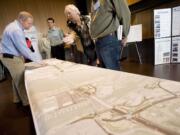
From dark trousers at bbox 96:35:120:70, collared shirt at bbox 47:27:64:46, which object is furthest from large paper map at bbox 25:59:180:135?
collared shirt at bbox 47:27:64:46

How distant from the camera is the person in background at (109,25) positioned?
1365 millimetres

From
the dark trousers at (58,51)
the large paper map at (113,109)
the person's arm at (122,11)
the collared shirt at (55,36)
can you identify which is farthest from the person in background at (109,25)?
the dark trousers at (58,51)

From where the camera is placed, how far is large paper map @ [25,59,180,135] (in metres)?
0.40

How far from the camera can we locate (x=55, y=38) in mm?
4543

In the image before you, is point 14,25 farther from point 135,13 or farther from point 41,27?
point 41,27

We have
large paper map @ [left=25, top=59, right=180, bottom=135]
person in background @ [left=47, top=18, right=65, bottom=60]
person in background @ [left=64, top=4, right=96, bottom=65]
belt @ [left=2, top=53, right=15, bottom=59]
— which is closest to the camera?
large paper map @ [left=25, top=59, right=180, bottom=135]

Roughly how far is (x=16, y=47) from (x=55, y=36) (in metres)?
2.43

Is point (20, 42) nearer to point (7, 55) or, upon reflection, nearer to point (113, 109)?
point (7, 55)

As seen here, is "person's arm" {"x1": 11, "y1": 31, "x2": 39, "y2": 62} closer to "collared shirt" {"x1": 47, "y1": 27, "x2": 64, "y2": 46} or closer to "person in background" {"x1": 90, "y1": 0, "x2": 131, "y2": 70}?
"person in background" {"x1": 90, "y1": 0, "x2": 131, "y2": 70}

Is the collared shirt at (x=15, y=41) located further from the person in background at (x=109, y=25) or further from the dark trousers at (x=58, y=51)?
the dark trousers at (x=58, y=51)

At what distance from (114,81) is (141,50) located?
3582mm

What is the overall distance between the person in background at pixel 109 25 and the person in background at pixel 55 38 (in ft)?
10.2

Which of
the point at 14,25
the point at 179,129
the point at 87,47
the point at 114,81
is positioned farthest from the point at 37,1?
the point at 179,129

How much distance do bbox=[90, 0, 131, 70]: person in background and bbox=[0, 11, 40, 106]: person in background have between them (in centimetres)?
99
